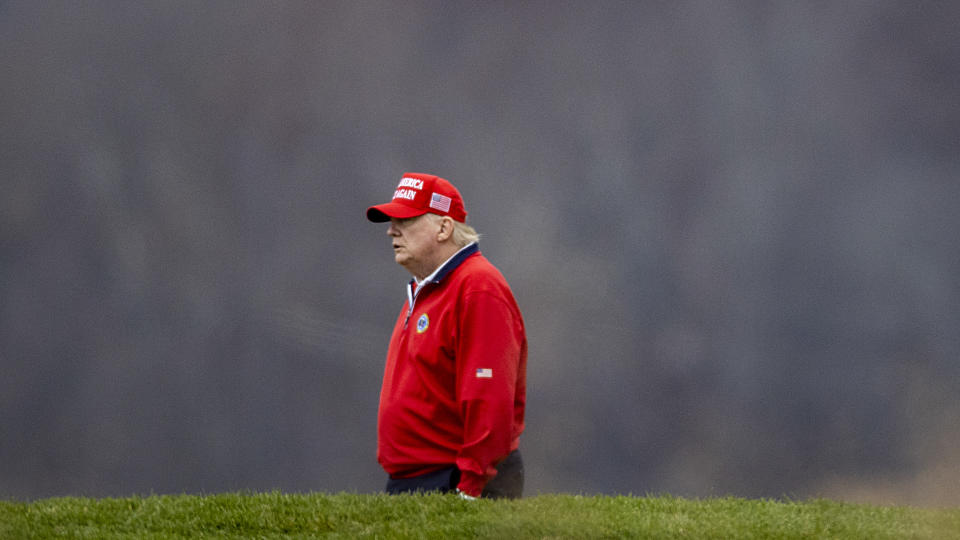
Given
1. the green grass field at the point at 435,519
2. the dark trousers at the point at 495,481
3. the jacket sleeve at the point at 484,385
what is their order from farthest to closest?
1. the dark trousers at the point at 495,481
2. the green grass field at the point at 435,519
3. the jacket sleeve at the point at 484,385

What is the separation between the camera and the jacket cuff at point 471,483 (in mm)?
5871

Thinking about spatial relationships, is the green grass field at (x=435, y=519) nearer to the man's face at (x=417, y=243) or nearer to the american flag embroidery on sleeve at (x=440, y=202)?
the man's face at (x=417, y=243)

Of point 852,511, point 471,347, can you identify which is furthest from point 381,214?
point 852,511

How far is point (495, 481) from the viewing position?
6.18m

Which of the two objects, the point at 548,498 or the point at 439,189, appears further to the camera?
the point at 548,498

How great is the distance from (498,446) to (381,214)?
6.07 ft

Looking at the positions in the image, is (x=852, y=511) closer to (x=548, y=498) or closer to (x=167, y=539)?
(x=548, y=498)

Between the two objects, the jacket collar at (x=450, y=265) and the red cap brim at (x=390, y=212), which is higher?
the red cap brim at (x=390, y=212)

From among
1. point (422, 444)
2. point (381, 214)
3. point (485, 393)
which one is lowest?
point (422, 444)

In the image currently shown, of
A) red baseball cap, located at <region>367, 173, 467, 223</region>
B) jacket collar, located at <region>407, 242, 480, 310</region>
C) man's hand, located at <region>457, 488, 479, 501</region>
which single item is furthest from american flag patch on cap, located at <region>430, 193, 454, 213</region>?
man's hand, located at <region>457, 488, 479, 501</region>

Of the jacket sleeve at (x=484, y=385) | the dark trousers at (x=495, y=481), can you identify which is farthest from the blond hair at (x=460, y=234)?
the dark trousers at (x=495, y=481)

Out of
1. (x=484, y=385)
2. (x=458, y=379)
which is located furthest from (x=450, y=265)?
(x=484, y=385)

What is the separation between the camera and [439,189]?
6.53 m

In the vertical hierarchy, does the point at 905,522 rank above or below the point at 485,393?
below
